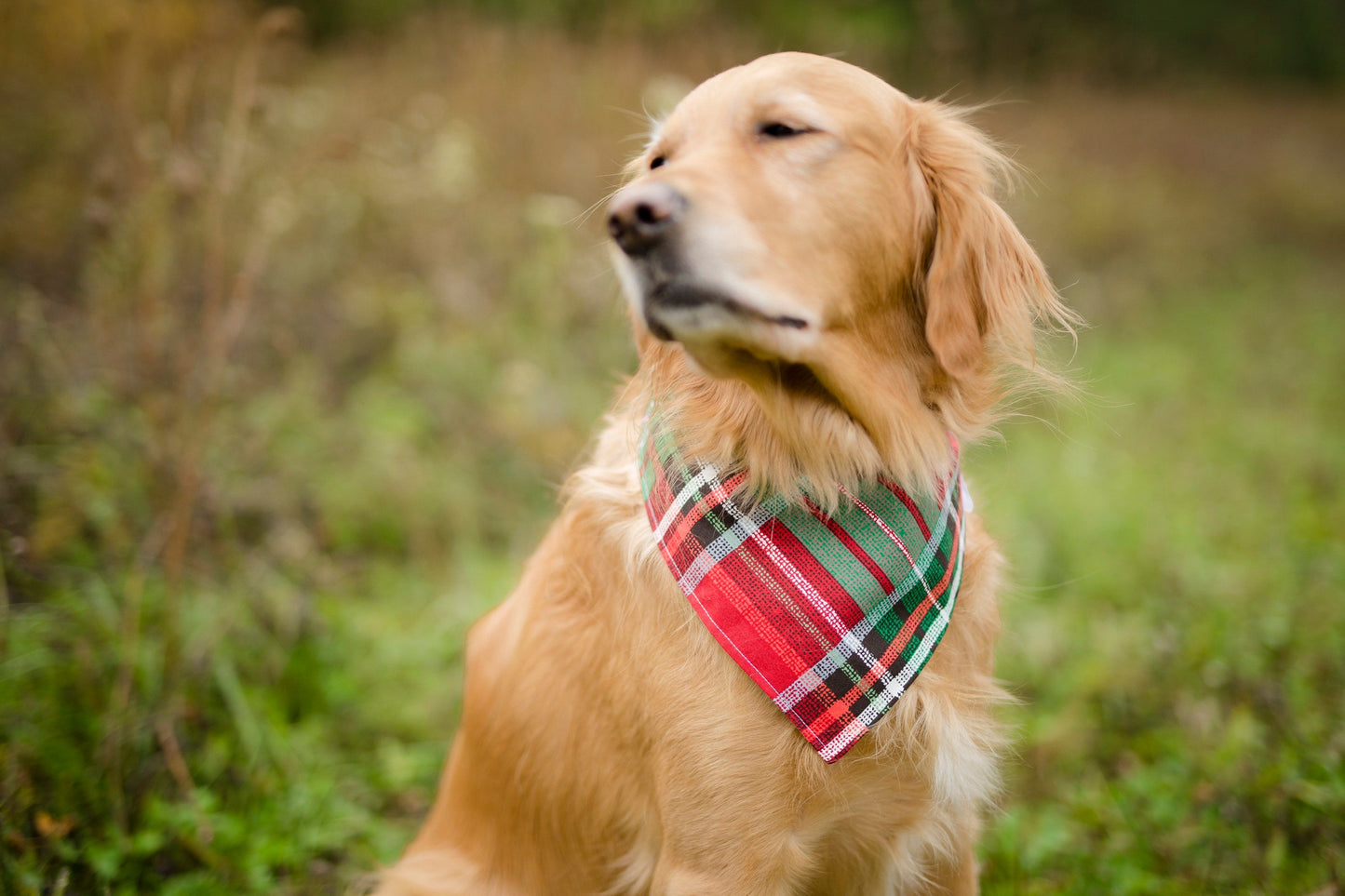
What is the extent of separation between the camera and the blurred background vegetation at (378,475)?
2.43 meters

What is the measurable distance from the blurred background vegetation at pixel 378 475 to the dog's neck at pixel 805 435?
756mm

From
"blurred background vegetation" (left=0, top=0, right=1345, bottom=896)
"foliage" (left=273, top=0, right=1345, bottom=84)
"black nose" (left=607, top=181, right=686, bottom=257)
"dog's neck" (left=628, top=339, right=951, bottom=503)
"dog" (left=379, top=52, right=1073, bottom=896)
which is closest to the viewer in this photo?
"black nose" (left=607, top=181, right=686, bottom=257)

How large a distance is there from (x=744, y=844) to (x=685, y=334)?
2.92 feet

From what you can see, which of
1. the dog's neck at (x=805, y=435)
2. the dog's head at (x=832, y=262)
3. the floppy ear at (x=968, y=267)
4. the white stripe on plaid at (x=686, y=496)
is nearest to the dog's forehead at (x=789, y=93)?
the dog's head at (x=832, y=262)

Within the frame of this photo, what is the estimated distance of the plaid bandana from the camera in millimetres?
1520

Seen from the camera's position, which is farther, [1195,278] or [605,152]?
[1195,278]

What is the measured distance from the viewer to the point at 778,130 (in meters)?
1.55

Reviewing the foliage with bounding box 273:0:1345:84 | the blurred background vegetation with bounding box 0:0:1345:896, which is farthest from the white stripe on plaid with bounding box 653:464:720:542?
the foliage with bounding box 273:0:1345:84

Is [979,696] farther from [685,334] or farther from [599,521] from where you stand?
[685,334]

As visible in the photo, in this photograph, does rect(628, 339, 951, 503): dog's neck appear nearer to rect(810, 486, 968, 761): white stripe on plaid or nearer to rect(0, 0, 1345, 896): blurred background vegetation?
rect(810, 486, 968, 761): white stripe on plaid

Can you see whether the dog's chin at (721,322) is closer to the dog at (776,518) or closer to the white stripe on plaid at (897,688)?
the dog at (776,518)

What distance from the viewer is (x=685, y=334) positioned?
1.39m

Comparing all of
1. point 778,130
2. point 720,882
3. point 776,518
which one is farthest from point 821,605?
point 778,130

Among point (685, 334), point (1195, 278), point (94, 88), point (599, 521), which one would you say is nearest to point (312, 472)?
point (94, 88)
